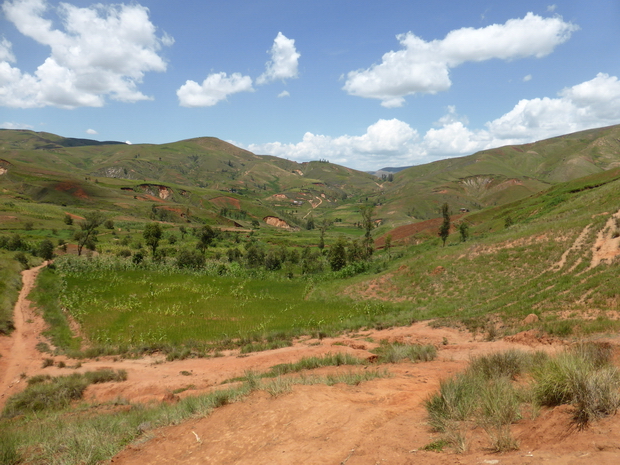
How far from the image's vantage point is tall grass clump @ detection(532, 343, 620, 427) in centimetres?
526

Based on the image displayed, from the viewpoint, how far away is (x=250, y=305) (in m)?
29.6

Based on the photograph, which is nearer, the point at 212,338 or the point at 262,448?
the point at 262,448

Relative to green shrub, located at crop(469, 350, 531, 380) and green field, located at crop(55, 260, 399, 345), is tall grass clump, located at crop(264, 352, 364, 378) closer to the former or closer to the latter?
green shrub, located at crop(469, 350, 531, 380)

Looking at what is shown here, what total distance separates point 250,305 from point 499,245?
23.0 m

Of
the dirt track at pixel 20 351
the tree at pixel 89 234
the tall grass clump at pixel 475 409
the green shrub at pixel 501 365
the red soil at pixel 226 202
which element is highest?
the red soil at pixel 226 202

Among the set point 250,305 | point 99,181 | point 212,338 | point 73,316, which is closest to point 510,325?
point 212,338

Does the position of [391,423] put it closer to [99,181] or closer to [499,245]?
[499,245]

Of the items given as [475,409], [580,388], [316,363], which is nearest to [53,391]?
[316,363]

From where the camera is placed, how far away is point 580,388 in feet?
18.4

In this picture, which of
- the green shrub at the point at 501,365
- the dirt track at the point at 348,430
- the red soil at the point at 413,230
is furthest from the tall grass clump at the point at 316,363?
the red soil at the point at 413,230

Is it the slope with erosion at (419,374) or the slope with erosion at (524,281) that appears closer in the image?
the slope with erosion at (419,374)

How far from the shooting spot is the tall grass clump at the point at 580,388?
17.3ft

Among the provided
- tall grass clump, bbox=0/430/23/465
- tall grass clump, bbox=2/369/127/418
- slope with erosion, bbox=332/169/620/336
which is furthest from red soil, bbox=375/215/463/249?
tall grass clump, bbox=0/430/23/465

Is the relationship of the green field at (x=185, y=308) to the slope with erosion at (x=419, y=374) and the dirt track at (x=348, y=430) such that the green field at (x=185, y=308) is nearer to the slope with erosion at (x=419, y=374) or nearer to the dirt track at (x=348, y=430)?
the slope with erosion at (x=419, y=374)
